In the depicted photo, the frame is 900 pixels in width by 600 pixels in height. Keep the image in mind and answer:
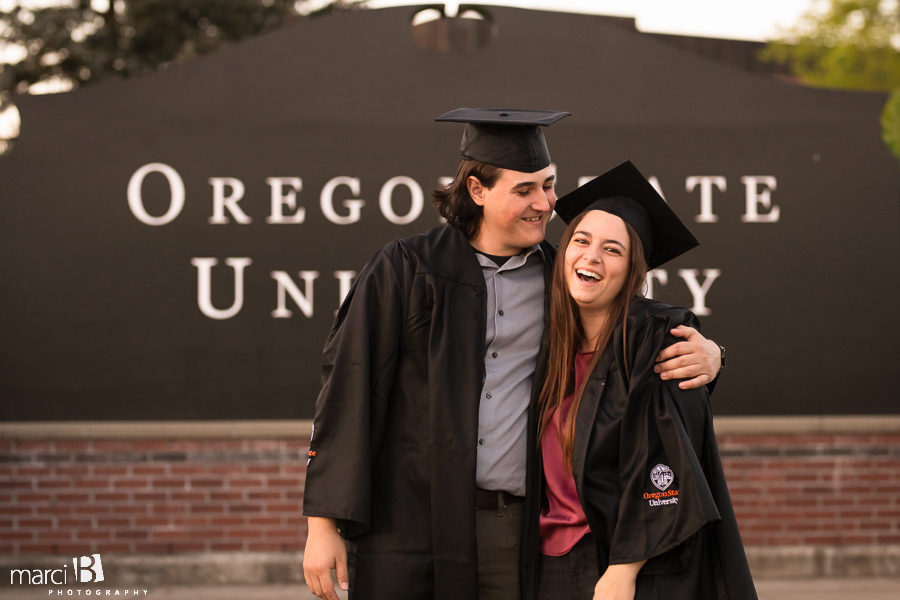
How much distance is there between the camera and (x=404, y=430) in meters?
2.70

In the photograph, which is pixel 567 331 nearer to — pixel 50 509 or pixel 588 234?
pixel 588 234

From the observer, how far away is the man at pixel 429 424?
261 cm

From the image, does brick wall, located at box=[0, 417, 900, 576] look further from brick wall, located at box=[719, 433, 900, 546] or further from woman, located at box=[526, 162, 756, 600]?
woman, located at box=[526, 162, 756, 600]

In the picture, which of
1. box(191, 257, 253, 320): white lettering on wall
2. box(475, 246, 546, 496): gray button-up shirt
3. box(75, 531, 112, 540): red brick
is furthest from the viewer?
box(191, 257, 253, 320): white lettering on wall

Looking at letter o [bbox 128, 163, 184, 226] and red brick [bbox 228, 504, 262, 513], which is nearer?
red brick [bbox 228, 504, 262, 513]

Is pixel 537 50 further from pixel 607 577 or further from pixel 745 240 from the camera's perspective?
pixel 607 577

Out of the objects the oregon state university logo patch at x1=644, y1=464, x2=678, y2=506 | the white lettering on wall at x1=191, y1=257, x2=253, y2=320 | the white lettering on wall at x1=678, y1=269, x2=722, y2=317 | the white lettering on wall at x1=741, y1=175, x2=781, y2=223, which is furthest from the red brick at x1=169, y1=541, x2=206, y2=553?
the oregon state university logo patch at x1=644, y1=464, x2=678, y2=506

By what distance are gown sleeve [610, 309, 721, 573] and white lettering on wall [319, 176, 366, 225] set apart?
134 inches

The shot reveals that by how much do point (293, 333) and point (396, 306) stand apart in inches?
119

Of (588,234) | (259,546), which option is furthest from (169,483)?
(588,234)

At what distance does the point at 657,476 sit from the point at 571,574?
346 millimetres

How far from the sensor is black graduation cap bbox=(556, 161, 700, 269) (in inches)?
105

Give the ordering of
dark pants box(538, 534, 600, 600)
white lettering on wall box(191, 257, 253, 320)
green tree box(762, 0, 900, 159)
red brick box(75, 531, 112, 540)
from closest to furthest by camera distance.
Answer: dark pants box(538, 534, 600, 600)
red brick box(75, 531, 112, 540)
white lettering on wall box(191, 257, 253, 320)
green tree box(762, 0, 900, 159)

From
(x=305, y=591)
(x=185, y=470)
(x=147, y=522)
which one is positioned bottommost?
(x=305, y=591)
